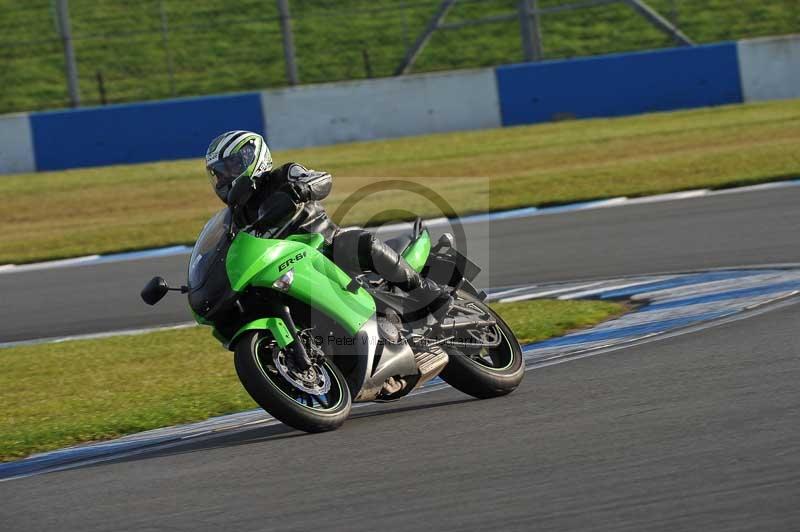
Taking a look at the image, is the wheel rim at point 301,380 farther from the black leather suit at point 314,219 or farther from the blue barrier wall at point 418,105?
the blue barrier wall at point 418,105

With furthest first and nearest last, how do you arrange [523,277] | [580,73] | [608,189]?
[580,73]
[608,189]
[523,277]

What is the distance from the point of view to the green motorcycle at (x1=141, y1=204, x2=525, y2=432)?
587 cm

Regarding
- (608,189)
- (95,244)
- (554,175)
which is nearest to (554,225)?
(608,189)

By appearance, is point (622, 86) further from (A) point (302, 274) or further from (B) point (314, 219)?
(A) point (302, 274)

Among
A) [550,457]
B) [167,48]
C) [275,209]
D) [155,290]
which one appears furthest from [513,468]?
[167,48]

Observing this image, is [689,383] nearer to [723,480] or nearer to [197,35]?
[723,480]

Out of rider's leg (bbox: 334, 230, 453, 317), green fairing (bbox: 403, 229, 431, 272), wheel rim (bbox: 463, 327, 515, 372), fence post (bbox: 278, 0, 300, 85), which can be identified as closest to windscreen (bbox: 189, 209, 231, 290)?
rider's leg (bbox: 334, 230, 453, 317)

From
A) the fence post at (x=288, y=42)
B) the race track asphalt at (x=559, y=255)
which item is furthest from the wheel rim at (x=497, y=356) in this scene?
the fence post at (x=288, y=42)

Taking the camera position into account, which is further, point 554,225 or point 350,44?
point 350,44

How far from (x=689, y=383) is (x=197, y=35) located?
17338 millimetres

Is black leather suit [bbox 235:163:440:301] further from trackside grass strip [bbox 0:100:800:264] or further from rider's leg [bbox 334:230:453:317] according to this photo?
trackside grass strip [bbox 0:100:800:264]

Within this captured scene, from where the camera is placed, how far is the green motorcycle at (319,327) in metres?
5.87

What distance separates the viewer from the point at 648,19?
22438mm

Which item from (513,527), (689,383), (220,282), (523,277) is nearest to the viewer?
(513,527)
